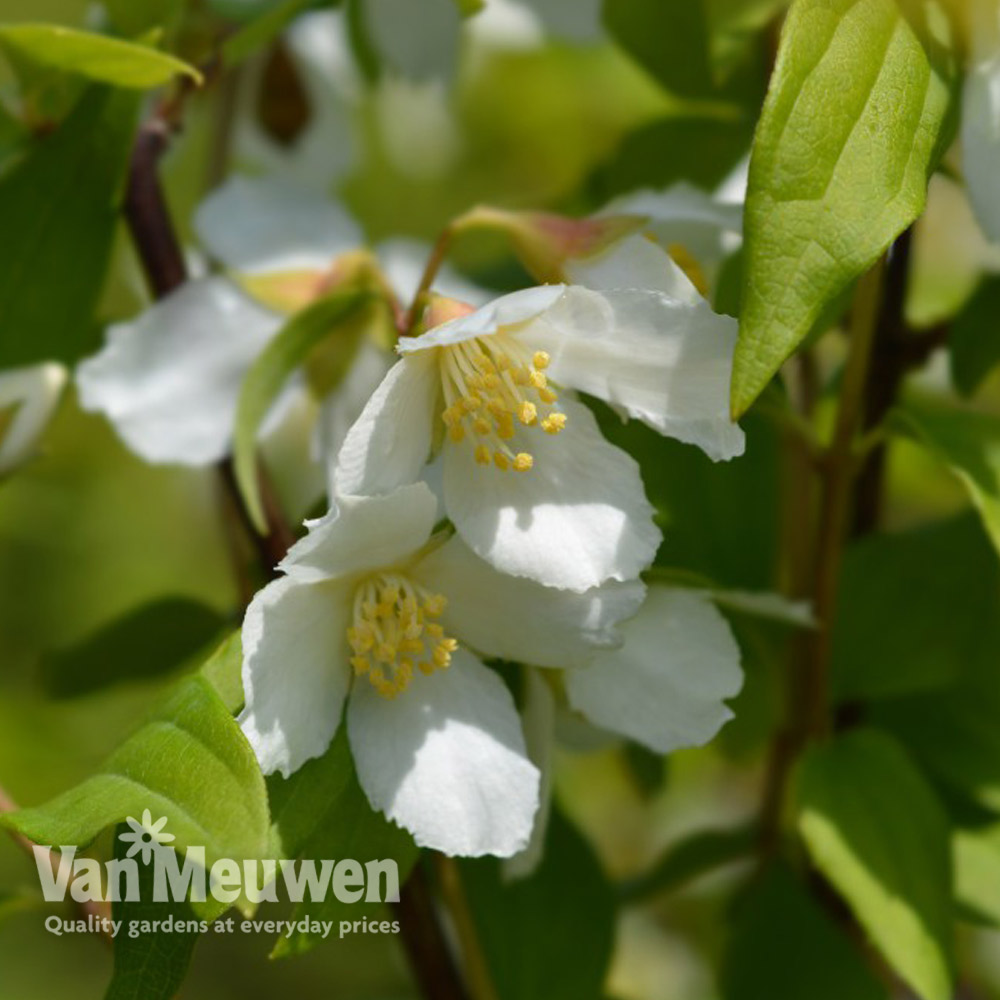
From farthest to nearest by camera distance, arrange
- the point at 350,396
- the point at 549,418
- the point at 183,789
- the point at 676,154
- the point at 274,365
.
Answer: the point at 676,154 < the point at 350,396 < the point at 274,365 < the point at 549,418 < the point at 183,789

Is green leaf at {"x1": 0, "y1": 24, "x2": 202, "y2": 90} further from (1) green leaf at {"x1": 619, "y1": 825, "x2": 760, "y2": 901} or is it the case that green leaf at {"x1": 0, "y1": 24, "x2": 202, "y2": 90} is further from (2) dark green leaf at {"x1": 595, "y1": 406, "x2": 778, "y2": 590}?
(1) green leaf at {"x1": 619, "y1": 825, "x2": 760, "y2": 901}

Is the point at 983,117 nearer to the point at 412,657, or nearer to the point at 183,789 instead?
the point at 412,657

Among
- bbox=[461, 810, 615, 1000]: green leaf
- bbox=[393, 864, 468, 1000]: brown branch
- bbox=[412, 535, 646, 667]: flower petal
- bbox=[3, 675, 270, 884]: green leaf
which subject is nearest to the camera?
bbox=[3, 675, 270, 884]: green leaf

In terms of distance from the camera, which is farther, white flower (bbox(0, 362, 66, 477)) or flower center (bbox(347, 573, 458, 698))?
white flower (bbox(0, 362, 66, 477))

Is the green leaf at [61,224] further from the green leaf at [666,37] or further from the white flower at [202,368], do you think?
the green leaf at [666,37]

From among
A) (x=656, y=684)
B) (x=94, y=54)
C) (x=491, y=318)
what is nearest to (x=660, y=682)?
(x=656, y=684)

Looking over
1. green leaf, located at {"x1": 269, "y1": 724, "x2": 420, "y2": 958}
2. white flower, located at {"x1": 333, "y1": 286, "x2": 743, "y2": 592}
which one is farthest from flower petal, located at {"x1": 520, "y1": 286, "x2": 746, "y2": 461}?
green leaf, located at {"x1": 269, "y1": 724, "x2": 420, "y2": 958}

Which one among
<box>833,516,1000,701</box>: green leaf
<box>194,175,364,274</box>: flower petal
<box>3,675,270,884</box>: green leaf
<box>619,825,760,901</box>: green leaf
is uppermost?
<box>3,675,270,884</box>: green leaf
